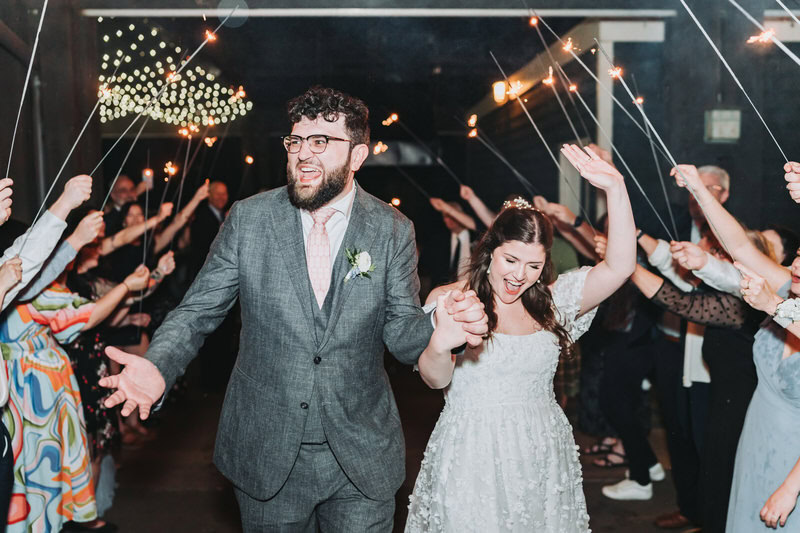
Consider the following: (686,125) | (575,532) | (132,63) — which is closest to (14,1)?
(132,63)

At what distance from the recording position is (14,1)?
4.02 m

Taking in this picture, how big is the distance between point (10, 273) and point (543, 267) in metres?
1.82

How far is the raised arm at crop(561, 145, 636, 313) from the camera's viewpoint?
2.27 metres

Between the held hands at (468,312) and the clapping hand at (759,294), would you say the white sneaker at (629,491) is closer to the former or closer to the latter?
the clapping hand at (759,294)

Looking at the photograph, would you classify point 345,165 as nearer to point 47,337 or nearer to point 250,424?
point 250,424

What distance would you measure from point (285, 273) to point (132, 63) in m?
3.06

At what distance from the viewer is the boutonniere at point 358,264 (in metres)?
2.13

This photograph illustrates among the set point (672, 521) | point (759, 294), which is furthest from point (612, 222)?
point (672, 521)

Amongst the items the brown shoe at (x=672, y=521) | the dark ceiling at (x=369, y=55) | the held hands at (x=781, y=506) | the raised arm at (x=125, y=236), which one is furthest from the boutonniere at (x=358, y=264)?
the dark ceiling at (x=369, y=55)

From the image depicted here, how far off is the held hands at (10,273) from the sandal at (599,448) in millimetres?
3660

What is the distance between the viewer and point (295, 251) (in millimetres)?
2131

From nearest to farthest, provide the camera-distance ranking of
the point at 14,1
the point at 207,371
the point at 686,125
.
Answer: the point at 14,1 → the point at 686,125 → the point at 207,371

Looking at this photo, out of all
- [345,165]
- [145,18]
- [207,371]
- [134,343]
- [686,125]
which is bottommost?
[207,371]

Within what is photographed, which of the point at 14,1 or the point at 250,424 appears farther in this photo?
the point at 14,1
